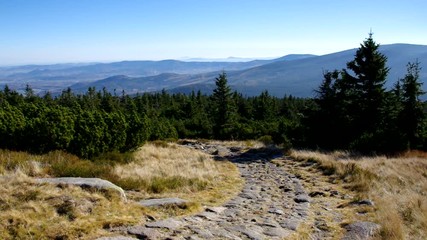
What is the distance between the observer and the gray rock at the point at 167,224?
7.04 m

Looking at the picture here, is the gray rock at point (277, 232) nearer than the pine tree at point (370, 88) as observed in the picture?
Yes

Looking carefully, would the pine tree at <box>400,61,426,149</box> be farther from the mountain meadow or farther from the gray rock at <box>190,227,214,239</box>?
the gray rock at <box>190,227,214,239</box>

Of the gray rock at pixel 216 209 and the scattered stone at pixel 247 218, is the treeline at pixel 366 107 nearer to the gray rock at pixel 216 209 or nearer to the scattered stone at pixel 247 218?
the scattered stone at pixel 247 218

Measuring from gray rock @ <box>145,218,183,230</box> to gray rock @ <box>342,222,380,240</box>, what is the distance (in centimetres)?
339

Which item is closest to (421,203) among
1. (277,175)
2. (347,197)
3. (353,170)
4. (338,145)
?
(347,197)

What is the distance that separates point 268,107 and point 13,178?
6439cm

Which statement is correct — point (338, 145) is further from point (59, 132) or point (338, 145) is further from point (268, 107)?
point (268, 107)

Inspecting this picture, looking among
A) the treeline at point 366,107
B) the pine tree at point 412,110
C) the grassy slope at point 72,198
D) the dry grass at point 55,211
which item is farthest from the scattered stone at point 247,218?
the pine tree at point 412,110

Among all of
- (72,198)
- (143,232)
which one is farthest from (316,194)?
(72,198)

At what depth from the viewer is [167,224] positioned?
7.19 m

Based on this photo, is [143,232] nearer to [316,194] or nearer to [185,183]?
[185,183]

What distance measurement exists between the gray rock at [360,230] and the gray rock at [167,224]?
3.39m

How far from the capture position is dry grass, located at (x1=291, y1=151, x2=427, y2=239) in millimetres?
7787

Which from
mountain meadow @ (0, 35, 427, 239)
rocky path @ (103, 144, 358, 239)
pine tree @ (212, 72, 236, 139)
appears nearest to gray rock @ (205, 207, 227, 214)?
rocky path @ (103, 144, 358, 239)
